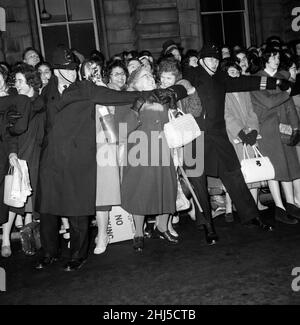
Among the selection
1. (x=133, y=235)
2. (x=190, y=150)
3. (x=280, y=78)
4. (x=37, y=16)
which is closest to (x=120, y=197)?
(x=133, y=235)

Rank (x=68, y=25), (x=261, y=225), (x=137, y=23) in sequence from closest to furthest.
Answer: (x=261, y=225) < (x=137, y=23) < (x=68, y=25)

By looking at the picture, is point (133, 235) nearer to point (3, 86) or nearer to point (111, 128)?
point (111, 128)

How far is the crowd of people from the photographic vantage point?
4.37 metres

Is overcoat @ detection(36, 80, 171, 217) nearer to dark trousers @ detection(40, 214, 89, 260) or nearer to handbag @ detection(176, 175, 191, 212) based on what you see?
dark trousers @ detection(40, 214, 89, 260)

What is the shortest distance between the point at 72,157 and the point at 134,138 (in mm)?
746

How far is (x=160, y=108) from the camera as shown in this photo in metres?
4.66

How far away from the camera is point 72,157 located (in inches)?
171

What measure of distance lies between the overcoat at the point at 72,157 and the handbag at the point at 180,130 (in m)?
0.60

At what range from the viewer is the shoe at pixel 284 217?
5234 mm

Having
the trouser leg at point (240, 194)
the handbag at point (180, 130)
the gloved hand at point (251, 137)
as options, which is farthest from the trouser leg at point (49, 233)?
the gloved hand at point (251, 137)

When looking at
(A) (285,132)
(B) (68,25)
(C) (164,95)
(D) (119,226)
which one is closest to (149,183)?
(D) (119,226)

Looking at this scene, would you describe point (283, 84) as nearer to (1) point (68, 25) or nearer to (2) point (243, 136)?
(2) point (243, 136)

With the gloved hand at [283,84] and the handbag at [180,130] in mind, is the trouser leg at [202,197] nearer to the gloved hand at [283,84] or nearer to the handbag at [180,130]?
the handbag at [180,130]

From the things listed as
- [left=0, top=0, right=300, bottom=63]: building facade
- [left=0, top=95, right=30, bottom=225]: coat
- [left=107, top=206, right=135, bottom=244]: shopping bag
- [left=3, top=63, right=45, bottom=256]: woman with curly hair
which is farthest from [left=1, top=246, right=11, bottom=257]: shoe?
[left=0, top=0, right=300, bottom=63]: building facade
